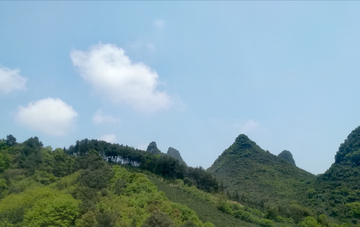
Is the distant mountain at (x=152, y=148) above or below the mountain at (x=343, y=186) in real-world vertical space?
above

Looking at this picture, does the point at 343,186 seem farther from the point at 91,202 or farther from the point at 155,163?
the point at 91,202

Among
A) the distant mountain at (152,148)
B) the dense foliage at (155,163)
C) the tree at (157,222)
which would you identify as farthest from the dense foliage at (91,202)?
the distant mountain at (152,148)

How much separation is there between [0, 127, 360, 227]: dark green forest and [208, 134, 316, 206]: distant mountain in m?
0.27

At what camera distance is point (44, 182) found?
33.9m

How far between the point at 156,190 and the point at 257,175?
2020 inches

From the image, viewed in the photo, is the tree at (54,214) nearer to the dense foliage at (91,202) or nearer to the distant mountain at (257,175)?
the dense foliage at (91,202)

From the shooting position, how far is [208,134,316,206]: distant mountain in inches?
2336

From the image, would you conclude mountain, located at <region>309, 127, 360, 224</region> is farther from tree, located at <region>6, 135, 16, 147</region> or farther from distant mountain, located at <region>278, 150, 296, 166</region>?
tree, located at <region>6, 135, 16, 147</region>

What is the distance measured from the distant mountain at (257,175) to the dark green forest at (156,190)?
0.89 feet

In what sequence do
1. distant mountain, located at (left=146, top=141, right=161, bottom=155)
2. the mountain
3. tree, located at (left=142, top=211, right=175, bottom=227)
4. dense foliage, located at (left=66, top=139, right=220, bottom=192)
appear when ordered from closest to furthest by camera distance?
tree, located at (left=142, top=211, right=175, bottom=227) < the mountain < dense foliage, located at (left=66, top=139, right=220, bottom=192) < distant mountain, located at (left=146, top=141, right=161, bottom=155)

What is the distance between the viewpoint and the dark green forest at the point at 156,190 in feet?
70.2

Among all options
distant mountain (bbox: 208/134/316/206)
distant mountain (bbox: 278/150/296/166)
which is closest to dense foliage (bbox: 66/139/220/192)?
distant mountain (bbox: 208/134/316/206)

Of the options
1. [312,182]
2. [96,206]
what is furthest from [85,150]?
[312,182]

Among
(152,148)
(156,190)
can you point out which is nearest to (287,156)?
(152,148)
